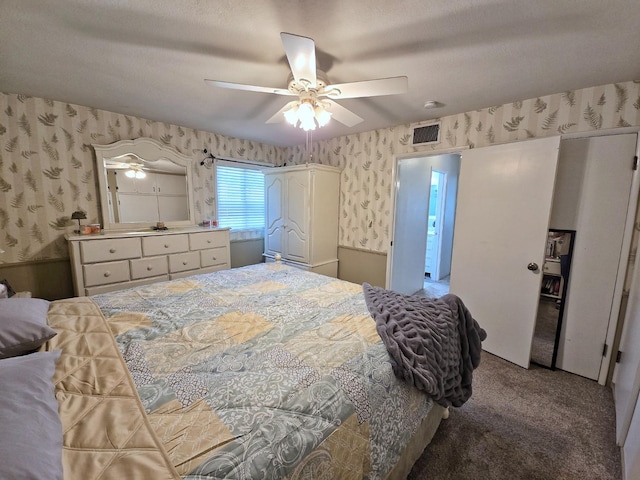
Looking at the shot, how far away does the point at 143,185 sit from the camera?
10.0ft

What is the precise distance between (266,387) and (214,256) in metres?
2.68

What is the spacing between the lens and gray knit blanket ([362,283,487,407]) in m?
1.16

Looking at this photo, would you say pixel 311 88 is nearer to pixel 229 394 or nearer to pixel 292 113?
pixel 292 113

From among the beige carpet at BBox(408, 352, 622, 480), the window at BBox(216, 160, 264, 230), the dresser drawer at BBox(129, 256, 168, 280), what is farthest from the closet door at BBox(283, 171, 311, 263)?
the beige carpet at BBox(408, 352, 622, 480)

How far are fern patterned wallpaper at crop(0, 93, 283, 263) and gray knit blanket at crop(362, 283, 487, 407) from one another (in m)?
3.06

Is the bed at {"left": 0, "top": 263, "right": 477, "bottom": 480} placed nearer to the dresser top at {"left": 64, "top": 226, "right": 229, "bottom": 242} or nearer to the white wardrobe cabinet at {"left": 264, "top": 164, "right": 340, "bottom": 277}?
the dresser top at {"left": 64, "top": 226, "right": 229, "bottom": 242}

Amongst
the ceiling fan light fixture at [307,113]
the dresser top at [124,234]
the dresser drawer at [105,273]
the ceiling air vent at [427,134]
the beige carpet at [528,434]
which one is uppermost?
the ceiling air vent at [427,134]

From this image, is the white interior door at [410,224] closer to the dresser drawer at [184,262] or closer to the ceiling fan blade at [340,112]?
the ceiling fan blade at [340,112]

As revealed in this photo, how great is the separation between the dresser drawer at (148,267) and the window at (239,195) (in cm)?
111

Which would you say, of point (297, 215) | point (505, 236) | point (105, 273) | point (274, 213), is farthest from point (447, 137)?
point (105, 273)

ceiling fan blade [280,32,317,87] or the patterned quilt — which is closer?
the patterned quilt

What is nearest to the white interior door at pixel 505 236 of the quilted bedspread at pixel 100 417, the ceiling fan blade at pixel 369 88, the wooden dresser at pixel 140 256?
the ceiling fan blade at pixel 369 88

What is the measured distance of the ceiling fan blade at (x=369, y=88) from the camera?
144cm

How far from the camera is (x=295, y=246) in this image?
11.9 feet
